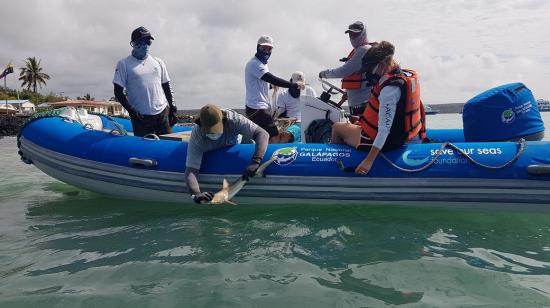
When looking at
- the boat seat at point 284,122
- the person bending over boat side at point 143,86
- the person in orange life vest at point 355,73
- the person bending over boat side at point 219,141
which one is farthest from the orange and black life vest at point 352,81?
the person bending over boat side at point 143,86

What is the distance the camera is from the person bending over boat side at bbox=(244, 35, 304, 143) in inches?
180

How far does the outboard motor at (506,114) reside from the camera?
362 centimetres

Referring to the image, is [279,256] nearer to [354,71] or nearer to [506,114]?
[354,71]

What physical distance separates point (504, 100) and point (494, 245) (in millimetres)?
1340

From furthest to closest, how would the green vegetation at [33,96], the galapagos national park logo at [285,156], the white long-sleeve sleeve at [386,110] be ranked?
the green vegetation at [33,96], the galapagos national park logo at [285,156], the white long-sleeve sleeve at [386,110]

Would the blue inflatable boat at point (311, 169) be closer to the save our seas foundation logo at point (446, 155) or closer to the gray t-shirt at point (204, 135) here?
the save our seas foundation logo at point (446, 155)

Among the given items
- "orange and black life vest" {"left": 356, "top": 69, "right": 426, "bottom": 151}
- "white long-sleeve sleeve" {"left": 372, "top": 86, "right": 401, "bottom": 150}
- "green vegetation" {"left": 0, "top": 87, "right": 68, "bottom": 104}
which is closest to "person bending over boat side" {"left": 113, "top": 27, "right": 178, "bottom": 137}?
"orange and black life vest" {"left": 356, "top": 69, "right": 426, "bottom": 151}

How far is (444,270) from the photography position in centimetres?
254

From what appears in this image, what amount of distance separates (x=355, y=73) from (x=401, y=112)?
891 millimetres

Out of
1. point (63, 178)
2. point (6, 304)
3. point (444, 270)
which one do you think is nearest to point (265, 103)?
point (63, 178)

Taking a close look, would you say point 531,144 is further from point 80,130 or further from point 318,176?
point 80,130

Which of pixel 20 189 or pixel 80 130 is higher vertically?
pixel 80 130

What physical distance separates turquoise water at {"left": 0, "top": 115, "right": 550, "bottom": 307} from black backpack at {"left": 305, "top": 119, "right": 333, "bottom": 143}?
916 mm

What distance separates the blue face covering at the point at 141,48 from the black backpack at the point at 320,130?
1.94 metres
